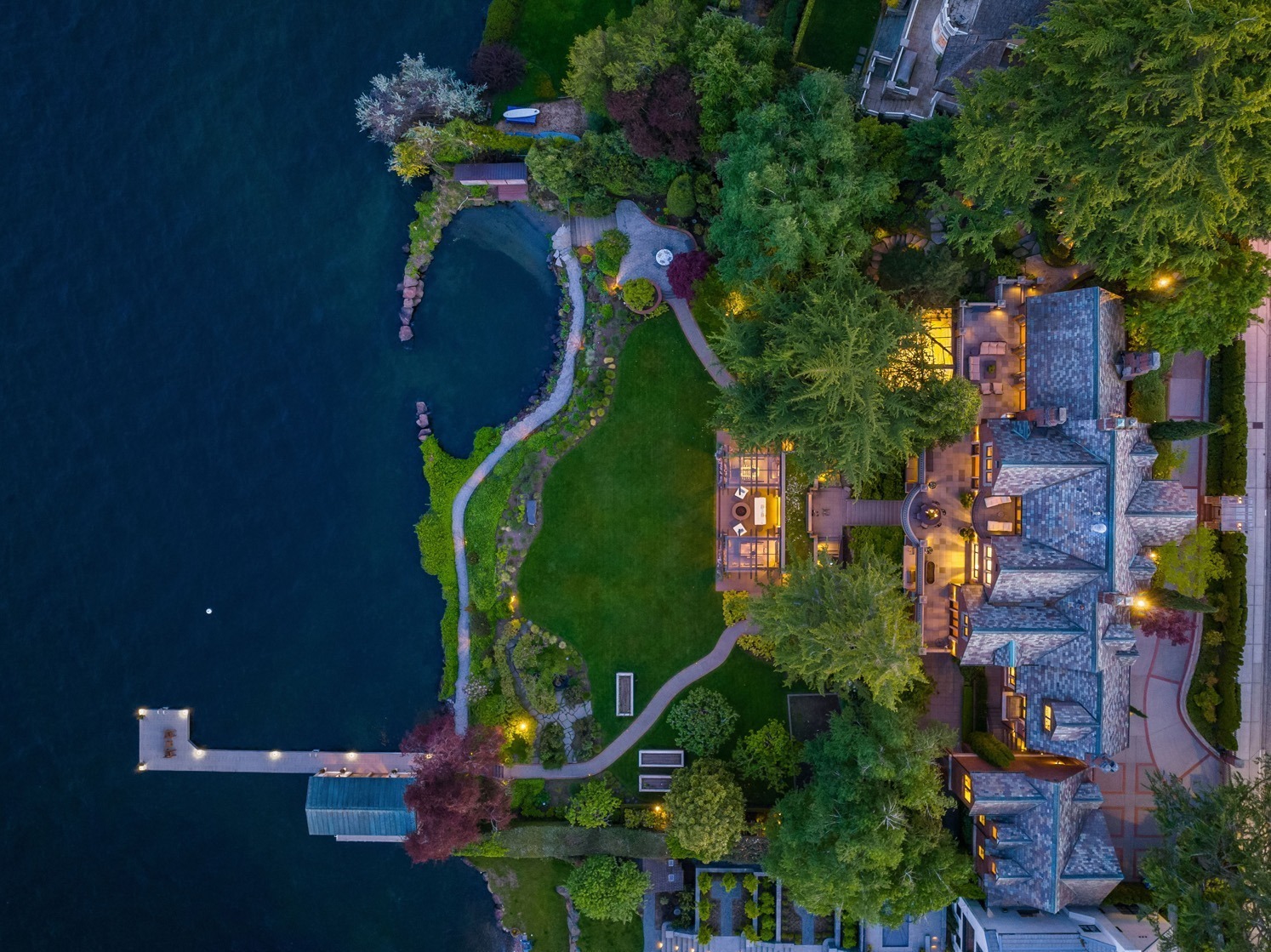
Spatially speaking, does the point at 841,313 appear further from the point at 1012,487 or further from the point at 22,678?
the point at 22,678

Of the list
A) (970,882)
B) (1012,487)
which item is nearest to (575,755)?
(970,882)

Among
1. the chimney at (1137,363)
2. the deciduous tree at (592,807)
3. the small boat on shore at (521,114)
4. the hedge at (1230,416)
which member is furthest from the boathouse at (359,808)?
the hedge at (1230,416)

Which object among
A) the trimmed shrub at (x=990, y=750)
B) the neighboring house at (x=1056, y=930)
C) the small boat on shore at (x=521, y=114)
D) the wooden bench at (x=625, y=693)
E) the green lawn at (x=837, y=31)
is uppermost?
the green lawn at (x=837, y=31)

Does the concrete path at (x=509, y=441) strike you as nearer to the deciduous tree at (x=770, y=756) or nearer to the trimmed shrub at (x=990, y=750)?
the deciduous tree at (x=770, y=756)

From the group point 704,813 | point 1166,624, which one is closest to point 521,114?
point 704,813

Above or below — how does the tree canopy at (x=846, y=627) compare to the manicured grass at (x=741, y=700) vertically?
above

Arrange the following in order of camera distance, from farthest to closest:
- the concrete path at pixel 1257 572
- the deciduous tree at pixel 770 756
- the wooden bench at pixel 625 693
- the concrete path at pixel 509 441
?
the concrete path at pixel 509 441, the wooden bench at pixel 625 693, the deciduous tree at pixel 770 756, the concrete path at pixel 1257 572

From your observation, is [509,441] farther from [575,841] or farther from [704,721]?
[575,841]

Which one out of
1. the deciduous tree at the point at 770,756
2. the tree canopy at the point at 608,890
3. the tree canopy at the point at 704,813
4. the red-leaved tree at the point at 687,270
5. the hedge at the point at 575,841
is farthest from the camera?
the hedge at the point at 575,841
